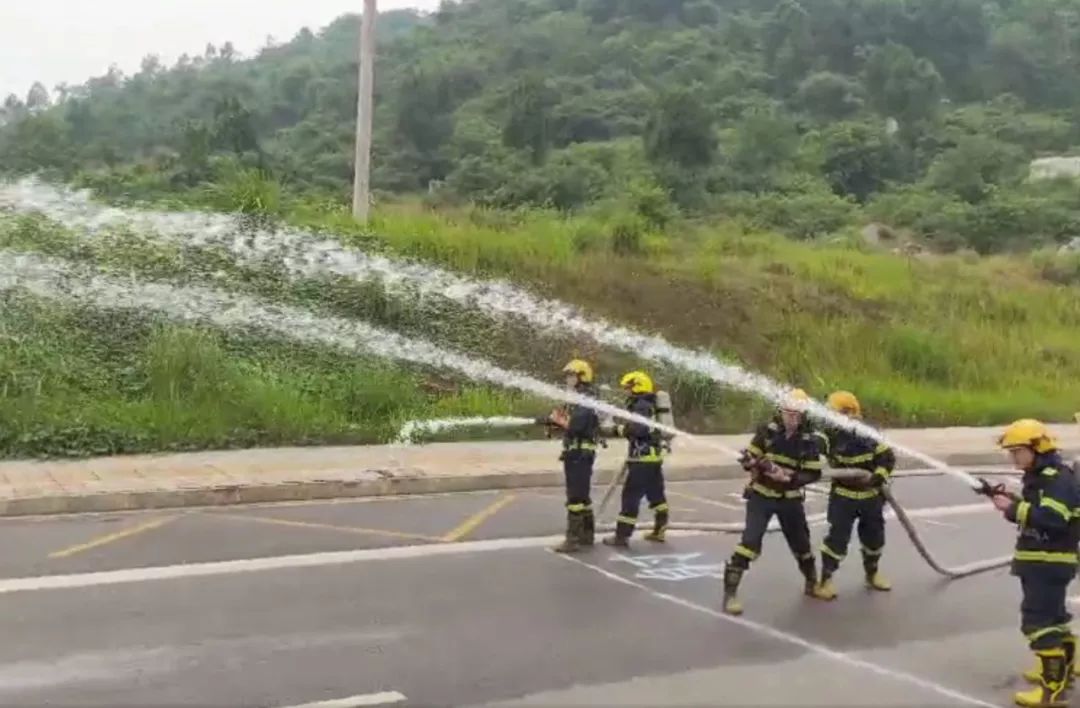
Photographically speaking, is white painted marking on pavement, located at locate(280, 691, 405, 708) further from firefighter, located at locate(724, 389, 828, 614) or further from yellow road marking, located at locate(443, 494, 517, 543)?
yellow road marking, located at locate(443, 494, 517, 543)

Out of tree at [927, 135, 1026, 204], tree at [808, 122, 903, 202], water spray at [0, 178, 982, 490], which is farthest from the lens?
tree at [808, 122, 903, 202]

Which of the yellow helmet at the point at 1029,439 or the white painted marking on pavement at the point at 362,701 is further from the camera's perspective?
the yellow helmet at the point at 1029,439

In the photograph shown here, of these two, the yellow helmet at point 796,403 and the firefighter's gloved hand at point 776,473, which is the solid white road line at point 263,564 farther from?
the yellow helmet at point 796,403

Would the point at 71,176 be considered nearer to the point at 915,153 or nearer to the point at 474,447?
the point at 474,447

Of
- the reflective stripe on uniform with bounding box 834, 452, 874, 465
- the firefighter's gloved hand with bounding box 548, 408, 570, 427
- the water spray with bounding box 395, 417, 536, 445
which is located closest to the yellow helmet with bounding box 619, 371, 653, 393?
the firefighter's gloved hand with bounding box 548, 408, 570, 427

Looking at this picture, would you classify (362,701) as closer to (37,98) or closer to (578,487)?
(578,487)

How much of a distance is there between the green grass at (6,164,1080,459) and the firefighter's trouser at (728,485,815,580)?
734cm

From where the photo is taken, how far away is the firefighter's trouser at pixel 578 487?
1085cm

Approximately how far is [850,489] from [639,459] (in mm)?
1841

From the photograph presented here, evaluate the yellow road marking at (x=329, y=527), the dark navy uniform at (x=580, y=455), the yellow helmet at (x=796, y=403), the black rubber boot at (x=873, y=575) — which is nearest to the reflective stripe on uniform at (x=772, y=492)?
the yellow helmet at (x=796, y=403)

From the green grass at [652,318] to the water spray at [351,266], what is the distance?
0.33m

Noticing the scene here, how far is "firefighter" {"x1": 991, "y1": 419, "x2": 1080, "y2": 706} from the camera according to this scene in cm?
736

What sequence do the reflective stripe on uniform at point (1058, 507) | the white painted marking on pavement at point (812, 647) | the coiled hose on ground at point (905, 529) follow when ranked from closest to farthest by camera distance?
the reflective stripe on uniform at point (1058, 507)
the white painted marking on pavement at point (812, 647)
the coiled hose on ground at point (905, 529)

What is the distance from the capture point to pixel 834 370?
71.8ft
